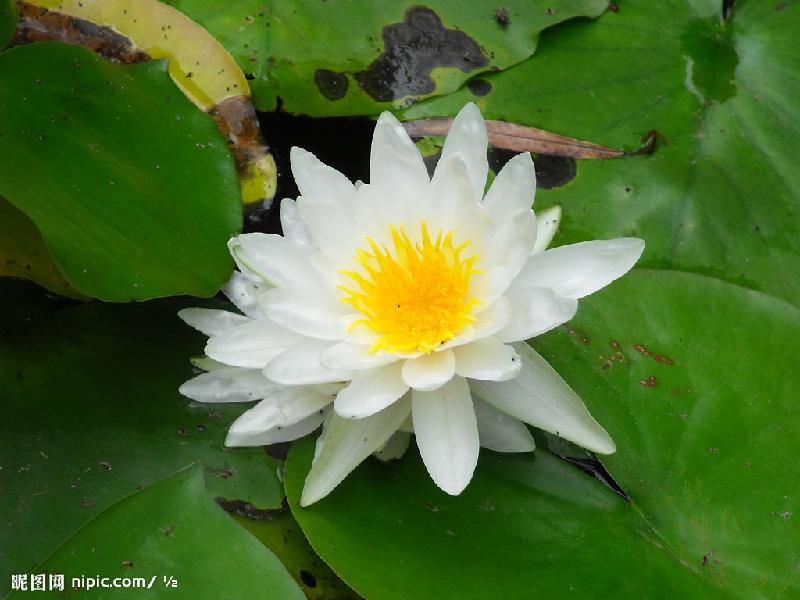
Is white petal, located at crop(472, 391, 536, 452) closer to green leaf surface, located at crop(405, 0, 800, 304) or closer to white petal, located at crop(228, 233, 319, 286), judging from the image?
white petal, located at crop(228, 233, 319, 286)

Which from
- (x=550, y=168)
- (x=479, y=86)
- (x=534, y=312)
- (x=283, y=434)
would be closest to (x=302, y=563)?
(x=283, y=434)

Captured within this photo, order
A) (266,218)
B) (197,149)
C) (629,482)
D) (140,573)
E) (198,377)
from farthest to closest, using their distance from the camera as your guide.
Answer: (266,218)
(197,149)
(198,377)
(629,482)
(140,573)

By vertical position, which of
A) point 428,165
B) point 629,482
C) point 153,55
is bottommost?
point 629,482

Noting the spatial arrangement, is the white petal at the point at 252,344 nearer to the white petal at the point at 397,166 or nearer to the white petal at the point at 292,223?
the white petal at the point at 292,223

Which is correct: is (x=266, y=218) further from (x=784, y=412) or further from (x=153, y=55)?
(x=784, y=412)

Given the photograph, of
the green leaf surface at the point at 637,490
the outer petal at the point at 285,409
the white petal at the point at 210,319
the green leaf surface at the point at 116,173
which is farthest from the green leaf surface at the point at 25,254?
the green leaf surface at the point at 637,490

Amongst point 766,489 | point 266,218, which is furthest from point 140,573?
point 766,489
